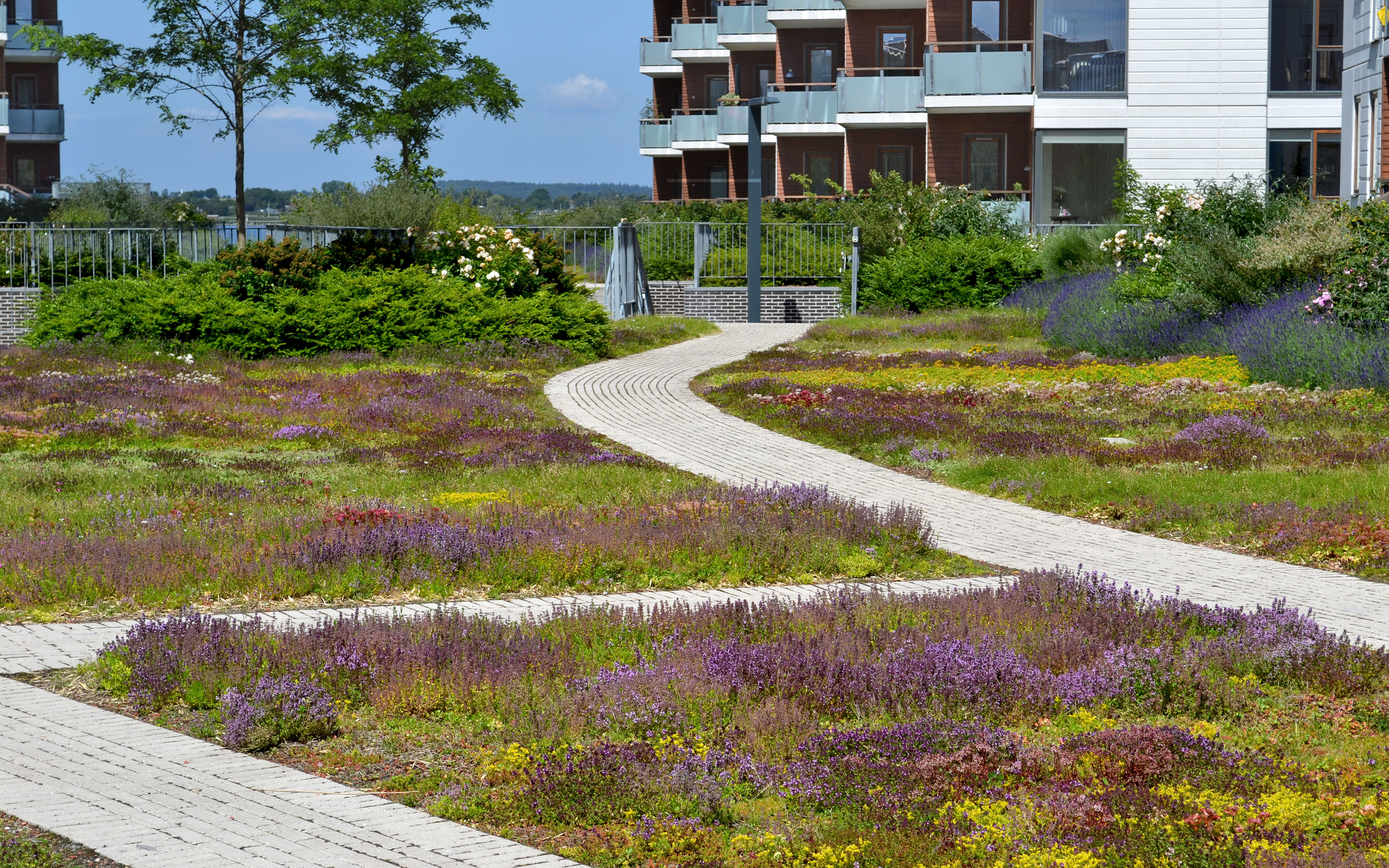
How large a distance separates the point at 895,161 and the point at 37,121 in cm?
3639

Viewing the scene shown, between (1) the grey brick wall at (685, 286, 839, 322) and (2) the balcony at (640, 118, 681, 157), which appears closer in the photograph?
(1) the grey brick wall at (685, 286, 839, 322)

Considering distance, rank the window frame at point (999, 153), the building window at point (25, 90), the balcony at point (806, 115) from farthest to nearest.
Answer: the building window at point (25, 90), the balcony at point (806, 115), the window frame at point (999, 153)

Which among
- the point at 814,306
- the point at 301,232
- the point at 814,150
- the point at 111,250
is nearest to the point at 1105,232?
the point at 814,306

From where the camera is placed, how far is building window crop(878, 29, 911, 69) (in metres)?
48.2

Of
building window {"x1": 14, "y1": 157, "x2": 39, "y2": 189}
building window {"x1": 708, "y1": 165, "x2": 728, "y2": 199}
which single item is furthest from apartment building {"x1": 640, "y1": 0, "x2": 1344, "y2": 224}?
building window {"x1": 14, "y1": 157, "x2": 39, "y2": 189}

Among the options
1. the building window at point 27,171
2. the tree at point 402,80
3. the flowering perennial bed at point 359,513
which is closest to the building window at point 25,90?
the building window at point 27,171

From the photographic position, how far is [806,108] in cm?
4981

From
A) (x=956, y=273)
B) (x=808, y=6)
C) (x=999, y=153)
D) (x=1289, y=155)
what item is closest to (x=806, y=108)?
(x=808, y=6)

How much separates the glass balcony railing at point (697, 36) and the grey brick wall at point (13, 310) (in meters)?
38.5

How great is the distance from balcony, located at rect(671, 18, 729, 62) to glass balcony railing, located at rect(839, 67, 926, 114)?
1912cm

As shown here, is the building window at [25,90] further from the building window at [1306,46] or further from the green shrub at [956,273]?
the building window at [1306,46]

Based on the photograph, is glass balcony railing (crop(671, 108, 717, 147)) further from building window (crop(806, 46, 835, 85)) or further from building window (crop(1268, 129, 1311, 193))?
building window (crop(1268, 129, 1311, 193))

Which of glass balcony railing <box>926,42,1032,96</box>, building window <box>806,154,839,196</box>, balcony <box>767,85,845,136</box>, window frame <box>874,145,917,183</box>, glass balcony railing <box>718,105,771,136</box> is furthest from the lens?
glass balcony railing <box>718,105,771,136</box>

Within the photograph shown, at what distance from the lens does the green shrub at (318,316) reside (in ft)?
76.3
